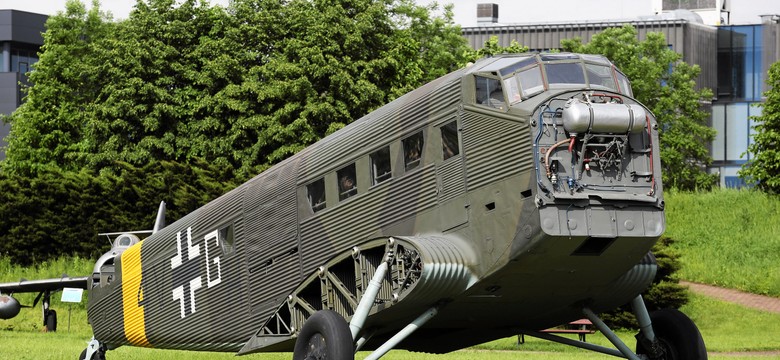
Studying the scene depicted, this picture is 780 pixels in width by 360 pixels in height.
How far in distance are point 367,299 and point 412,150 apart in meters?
2.24

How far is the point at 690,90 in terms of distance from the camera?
77375 millimetres

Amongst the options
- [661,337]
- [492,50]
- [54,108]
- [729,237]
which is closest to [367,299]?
[661,337]

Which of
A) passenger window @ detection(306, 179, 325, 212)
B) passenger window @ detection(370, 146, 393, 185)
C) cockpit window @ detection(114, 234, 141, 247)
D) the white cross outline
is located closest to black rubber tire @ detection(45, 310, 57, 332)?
cockpit window @ detection(114, 234, 141, 247)

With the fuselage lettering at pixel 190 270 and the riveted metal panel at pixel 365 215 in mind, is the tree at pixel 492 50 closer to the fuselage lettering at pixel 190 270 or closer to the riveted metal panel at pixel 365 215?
the fuselage lettering at pixel 190 270

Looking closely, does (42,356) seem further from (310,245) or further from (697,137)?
(697,137)

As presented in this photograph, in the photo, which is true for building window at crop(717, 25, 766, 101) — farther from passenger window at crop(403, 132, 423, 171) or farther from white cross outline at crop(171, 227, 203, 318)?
passenger window at crop(403, 132, 423, 171)

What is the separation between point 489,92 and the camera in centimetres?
1703

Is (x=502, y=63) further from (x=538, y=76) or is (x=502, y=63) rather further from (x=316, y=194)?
(x=316, y=194)

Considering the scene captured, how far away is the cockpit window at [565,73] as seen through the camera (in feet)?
55.5

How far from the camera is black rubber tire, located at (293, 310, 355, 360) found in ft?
56.1

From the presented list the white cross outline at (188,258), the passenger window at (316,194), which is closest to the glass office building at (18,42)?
the white cross outline at (188,258)

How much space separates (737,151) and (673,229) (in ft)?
126

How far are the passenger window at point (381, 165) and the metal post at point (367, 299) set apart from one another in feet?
4.88

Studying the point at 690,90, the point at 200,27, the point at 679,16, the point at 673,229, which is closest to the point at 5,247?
the point at 200,27
